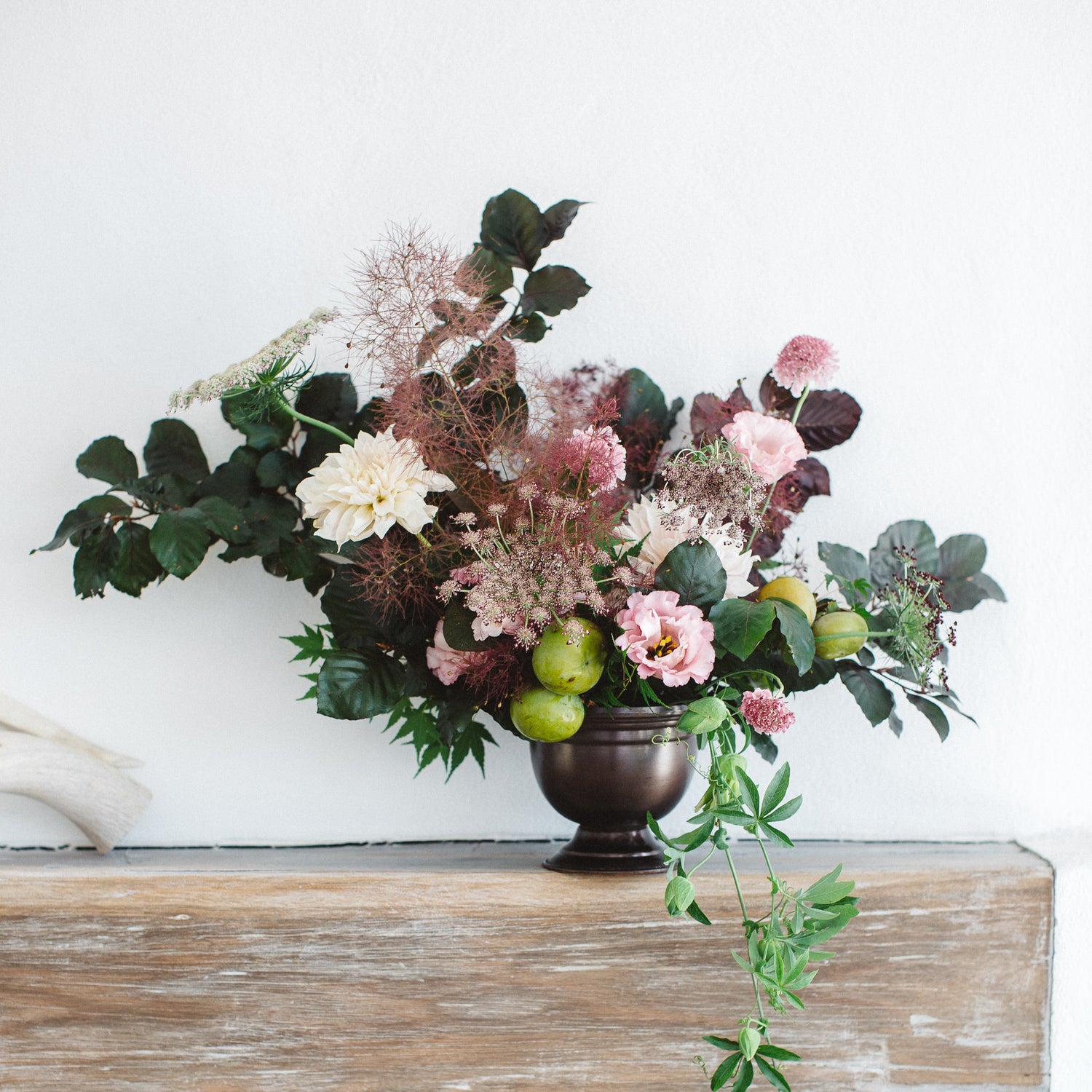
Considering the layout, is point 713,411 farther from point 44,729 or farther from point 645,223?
point 44,729

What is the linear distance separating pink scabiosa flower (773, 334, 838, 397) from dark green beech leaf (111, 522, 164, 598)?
0.63 metres

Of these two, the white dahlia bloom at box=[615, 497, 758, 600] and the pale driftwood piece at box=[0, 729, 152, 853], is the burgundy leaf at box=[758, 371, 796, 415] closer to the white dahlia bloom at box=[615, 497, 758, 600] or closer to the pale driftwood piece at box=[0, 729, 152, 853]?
the white dahlia bloom at box=[615, 497, 758, 600]

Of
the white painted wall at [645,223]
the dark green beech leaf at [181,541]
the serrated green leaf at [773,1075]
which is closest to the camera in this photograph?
the serrated green leaf at [773,1075]

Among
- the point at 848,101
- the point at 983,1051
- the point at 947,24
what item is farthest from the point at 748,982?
the point at 947,24

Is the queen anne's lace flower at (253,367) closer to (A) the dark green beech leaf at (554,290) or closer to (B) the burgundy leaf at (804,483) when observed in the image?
(A) the dark green beech leaf at (554,290)

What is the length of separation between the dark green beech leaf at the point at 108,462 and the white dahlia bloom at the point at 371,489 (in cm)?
26

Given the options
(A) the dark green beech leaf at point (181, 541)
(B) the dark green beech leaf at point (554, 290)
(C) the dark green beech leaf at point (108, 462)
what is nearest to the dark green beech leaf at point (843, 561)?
(B) the dark green beech leaf at point (554, 290)

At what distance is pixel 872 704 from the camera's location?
0.82 m

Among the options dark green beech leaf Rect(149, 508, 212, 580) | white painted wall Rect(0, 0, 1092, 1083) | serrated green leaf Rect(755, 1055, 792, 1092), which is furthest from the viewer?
white painted wall Rect(0, 0, 1092, 1083)

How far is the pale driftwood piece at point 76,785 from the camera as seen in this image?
0.88 meters

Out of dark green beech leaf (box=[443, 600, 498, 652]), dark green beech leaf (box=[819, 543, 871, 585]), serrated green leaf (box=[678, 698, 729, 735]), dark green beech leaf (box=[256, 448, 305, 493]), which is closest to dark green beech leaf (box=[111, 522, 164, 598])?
dark green beech leaf (box=[256, 448, 305, 493])

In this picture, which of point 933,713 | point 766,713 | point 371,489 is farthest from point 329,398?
point 933,713

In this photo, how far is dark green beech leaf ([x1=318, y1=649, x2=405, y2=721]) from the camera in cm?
77

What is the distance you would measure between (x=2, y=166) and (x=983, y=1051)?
1.35 metres
